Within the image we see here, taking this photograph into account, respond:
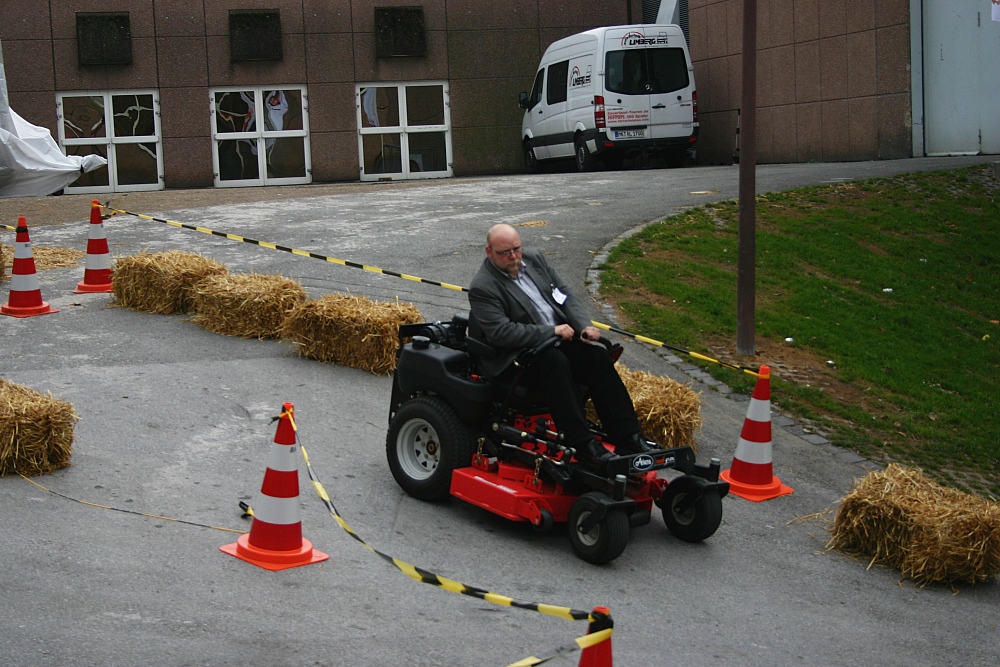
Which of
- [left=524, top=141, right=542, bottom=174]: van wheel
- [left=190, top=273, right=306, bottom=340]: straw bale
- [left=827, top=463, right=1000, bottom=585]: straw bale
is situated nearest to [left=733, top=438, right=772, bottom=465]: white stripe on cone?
[left=827, top=463, right=1000, bottom=585]: straw bale

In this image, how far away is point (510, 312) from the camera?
6547 mm

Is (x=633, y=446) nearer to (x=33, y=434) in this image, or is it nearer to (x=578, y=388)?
(x=578, y=388)

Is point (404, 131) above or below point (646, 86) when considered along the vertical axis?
below

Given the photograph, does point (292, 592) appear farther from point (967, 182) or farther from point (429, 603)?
point (967, 182)

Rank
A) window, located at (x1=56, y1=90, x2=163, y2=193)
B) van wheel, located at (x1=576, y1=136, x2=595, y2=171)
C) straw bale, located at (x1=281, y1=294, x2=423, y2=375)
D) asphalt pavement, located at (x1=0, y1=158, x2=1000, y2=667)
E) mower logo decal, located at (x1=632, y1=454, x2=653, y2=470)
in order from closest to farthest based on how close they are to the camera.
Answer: asphalt pavement, located at (x1=0, y1=158, x2=1000, y2=667) < mower logo decal, located at (x1=632, y1=454, x2=653, y2=470) < straw bale, located at (x1=281, y1=294, x2=423, y2=375) < van wheel, located at (x1=576, y1=136, x2=595, y2=171) < window, located at (x1=56, y1=90, x2=163, y2=193)

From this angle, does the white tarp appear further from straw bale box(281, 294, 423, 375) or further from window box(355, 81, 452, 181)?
straw bale box(281, 294, 423, 375)

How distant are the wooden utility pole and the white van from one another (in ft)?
41.3

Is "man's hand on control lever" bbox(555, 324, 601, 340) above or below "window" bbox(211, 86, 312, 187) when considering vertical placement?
below

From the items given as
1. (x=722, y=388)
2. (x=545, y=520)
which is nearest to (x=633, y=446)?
(x=545, y=520)

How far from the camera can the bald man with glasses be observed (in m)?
6.04

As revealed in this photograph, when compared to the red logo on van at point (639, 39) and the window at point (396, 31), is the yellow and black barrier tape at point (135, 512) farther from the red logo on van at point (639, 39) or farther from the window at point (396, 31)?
the window at point (396, 31)

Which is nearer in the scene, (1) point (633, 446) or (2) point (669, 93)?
(1) point (633, 446)

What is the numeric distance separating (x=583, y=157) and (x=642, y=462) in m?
18.3

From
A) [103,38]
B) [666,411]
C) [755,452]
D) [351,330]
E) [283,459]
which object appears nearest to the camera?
[283,459]
